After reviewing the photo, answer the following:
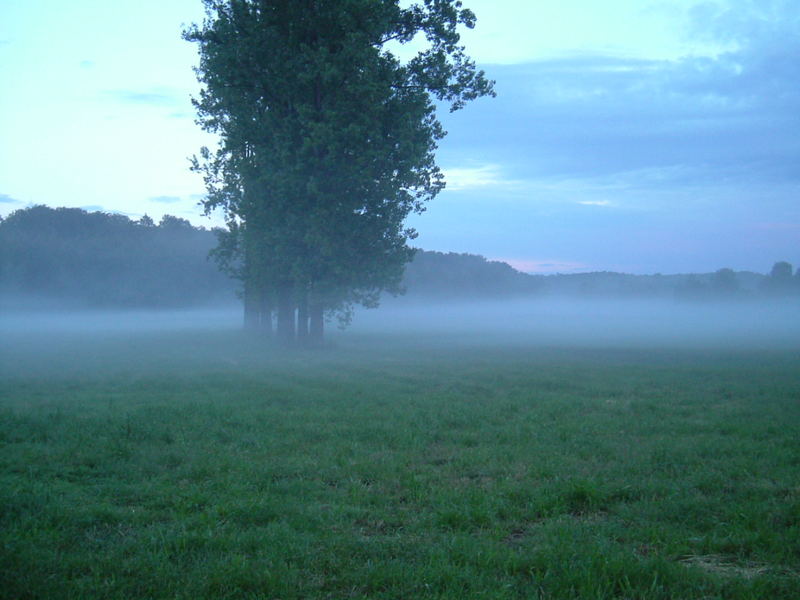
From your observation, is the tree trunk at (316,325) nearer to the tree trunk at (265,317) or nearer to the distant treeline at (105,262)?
the tree trunk at (265,317)

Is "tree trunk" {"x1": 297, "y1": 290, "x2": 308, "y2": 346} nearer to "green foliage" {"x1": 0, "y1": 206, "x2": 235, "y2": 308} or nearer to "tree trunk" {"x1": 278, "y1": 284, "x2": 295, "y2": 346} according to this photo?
"tree trunk" {"x1": 278, "y1": 284, "x2": 295, "y2": 346}

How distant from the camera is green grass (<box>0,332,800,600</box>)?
514cm

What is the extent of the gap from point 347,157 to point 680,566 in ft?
79.4

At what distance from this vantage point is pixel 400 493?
295 inches

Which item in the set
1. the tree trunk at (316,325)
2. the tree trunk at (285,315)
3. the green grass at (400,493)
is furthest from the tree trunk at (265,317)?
the green grass at (400,493)

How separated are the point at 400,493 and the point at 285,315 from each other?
27.1 m

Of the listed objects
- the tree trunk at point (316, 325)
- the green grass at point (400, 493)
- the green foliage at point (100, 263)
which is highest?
the green foliage at point (100, 263)

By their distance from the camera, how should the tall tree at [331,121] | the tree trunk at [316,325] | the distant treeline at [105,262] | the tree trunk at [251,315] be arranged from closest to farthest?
1. the tall tree at [331,121]
2. the tree trunk at [316,325]
3. the tree trunk at [251,315]
4. the distant treeline at [105,262]

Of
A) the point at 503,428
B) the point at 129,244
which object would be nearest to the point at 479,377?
the point at 503,428

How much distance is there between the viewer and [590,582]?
16.5ft

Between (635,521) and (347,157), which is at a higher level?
(347,157)

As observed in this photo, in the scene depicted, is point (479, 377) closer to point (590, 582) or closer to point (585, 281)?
Result: point (590, 582)

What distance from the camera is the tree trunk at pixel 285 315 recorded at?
110ft

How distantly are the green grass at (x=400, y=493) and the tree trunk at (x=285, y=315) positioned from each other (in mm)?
17285
